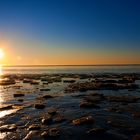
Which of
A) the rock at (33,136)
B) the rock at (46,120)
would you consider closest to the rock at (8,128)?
the rock at (33,136)

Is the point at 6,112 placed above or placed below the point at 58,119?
below

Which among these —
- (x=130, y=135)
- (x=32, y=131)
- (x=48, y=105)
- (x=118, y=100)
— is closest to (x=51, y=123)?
(x=32, y=131)

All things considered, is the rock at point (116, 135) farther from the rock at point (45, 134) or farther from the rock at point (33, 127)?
the rock at point (33, 127)

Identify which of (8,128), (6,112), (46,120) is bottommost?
(6,112)

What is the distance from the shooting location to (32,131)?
2208cm

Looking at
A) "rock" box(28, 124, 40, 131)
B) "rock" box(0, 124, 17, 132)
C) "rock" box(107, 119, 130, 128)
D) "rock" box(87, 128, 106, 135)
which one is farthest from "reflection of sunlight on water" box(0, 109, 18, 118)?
"rock" box(107, 119, 130, 128)

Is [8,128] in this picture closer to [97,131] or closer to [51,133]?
[51,133]

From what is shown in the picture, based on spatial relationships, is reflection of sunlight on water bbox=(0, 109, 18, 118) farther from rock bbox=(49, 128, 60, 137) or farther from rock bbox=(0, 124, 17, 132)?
rock bbox=(49, 128, 60, 137)

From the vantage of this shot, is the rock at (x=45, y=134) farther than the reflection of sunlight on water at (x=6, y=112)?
No

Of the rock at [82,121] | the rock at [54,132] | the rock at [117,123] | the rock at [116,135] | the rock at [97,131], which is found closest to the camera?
the rock at [116,135]

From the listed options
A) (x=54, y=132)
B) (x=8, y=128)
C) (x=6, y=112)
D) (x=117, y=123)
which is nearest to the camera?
(x=54, y=132)

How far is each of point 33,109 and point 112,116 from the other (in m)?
10.5

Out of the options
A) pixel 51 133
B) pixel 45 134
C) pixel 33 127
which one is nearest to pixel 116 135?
pixel 51 133

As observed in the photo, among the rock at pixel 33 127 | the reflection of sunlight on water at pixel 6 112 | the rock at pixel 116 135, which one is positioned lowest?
the reflection of sunlight on water at pixel 6 112
